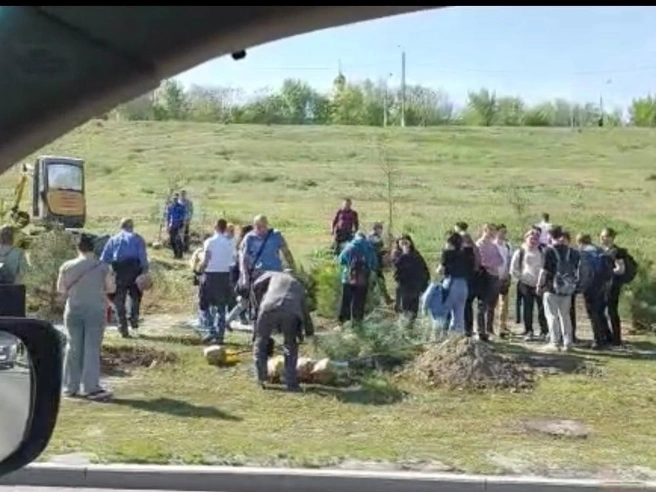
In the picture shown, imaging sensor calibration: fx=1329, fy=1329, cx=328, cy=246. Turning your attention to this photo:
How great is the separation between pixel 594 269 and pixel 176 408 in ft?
18.5

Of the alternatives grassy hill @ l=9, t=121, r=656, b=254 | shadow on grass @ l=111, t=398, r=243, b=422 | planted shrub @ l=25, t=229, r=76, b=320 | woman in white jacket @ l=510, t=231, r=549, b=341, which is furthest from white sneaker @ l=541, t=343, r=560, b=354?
grassy hill @ l=9, t=121, r=656, b=254

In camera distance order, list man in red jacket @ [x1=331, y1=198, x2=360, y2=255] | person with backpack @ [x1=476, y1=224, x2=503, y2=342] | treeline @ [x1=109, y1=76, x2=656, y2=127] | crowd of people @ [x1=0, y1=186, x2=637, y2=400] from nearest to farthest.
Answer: crowd of people @ [x1=0, y1=186, x2=637, y2=400]
person with backpack @ [x1=476, y1=224, x2=503, y2=342]
man in red jacket @ [x1=331, y1=198, x2=360, y2=255]
treeline @ [x1=109, y1=76, x2=656, y2=127]

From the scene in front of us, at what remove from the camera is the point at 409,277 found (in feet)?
49.8

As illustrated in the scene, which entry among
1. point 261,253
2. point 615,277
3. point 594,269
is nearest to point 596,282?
point 594,269

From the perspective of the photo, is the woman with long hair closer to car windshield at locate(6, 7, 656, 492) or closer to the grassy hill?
car windshield at locate(6, 7, 656, 492)

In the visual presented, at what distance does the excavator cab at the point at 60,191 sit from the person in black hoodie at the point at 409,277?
1250 cm

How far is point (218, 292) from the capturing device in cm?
1445

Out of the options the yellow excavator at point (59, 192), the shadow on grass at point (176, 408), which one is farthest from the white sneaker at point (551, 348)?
the yellow excavator at point (59, 192)

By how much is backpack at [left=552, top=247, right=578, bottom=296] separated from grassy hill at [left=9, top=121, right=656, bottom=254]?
11.3m

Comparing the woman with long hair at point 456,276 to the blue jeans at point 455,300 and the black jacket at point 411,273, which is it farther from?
the black jacket at point 411,273

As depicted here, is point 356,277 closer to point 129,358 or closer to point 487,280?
point 487,280

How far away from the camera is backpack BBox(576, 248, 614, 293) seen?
563 inches

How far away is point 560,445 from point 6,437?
796 centimetres

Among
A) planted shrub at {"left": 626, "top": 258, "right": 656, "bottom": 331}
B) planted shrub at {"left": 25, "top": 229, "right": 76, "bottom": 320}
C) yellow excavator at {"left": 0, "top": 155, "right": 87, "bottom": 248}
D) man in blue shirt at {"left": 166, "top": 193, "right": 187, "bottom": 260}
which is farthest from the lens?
yellow excavator at {"left": 0, "top": 155, "right": 87, "bottom": 248}
